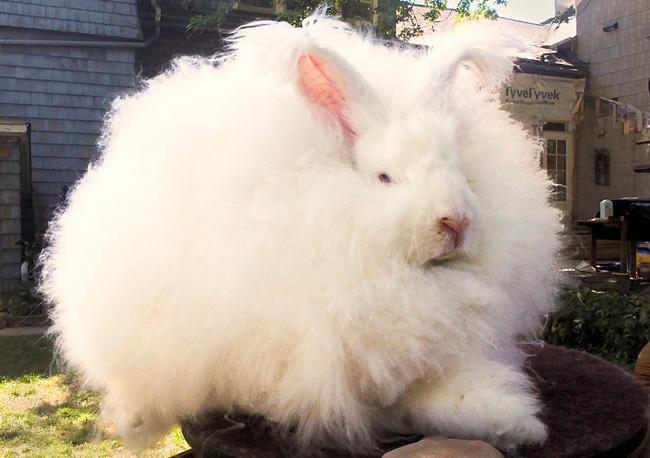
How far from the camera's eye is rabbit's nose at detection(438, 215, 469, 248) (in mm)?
1169

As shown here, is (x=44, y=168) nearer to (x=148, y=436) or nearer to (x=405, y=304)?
(x=148, y=436)

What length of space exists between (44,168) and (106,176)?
6.10 m

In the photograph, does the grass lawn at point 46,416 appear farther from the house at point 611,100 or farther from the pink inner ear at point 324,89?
the house at point 611,100

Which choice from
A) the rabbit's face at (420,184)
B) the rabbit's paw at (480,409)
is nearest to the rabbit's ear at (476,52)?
the rabbit's face at (420,184)

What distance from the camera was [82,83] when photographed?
700 cm

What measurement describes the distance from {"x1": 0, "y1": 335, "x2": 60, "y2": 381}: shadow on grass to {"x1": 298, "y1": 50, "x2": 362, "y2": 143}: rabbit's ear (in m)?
3.25

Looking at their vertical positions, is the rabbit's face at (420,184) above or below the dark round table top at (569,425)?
above

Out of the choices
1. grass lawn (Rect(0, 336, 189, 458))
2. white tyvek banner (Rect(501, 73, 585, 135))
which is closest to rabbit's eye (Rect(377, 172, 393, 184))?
grass lawn (Rect(0, 336, 189, 458))

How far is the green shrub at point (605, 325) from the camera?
11.5ft

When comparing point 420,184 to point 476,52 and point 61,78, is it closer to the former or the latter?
point 476,52

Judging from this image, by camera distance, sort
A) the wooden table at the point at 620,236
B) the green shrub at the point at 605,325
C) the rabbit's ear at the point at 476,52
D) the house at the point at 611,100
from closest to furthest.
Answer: the rabbit's ear at the point at 476,52
the green shrub at the point at 605,325
the wooden table at the point at 620,236
the house at the point at 611,100

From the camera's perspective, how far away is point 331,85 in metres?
1.30

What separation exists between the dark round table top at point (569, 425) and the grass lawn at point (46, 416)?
683mm

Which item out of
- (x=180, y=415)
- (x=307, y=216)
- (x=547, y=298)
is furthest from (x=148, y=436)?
(x=547, y=298)
